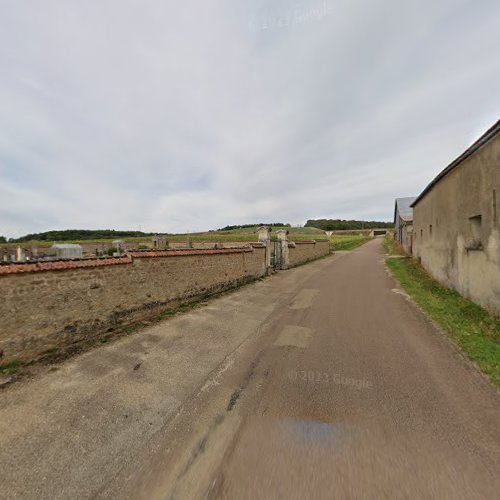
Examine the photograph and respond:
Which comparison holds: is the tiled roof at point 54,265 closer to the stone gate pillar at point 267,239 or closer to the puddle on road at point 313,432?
the puddle on road at point 313,432

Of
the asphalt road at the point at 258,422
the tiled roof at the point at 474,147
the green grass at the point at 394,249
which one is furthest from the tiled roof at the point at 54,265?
the green grass at the point at 394,249

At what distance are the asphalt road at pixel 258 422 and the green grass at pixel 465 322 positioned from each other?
0.28 m

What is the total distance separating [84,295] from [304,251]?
17.8m

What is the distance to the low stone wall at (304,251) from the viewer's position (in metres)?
18.2

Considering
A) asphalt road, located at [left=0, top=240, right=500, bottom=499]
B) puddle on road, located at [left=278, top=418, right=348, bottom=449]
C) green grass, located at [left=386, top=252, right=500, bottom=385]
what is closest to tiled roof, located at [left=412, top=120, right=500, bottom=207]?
green grass, located at [left=386, top=252, right=500, bottom=385]

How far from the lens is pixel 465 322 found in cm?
565

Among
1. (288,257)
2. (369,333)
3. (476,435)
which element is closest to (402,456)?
(476,435)

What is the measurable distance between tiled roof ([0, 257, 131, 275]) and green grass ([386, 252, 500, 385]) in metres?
7.38

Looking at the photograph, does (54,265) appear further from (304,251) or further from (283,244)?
(304,251)

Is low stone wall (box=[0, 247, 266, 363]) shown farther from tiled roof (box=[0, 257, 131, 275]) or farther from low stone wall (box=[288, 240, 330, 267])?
low stone wall (box=[288, 240, 330, 267])

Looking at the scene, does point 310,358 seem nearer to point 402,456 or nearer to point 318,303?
point 402,456

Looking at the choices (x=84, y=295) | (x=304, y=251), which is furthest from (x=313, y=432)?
(x=304, y=251)

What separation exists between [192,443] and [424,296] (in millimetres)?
8744

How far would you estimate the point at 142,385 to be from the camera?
359 cm
